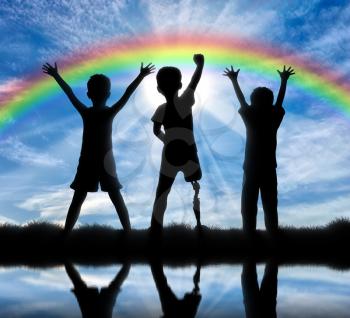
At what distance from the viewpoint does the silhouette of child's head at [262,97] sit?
702 cm

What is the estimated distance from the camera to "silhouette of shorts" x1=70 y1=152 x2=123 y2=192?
6.79 meters

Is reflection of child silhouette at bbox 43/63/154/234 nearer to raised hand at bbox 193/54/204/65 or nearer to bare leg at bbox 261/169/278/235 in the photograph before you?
raised hand at bbox 193/54/204/65

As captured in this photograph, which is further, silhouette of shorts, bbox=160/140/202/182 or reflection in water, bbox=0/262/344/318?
silhouette of shorts, bbox=160/140/202/182

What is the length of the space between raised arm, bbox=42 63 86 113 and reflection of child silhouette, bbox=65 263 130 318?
3.62 m

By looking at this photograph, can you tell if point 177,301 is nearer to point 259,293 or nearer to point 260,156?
point 259,293

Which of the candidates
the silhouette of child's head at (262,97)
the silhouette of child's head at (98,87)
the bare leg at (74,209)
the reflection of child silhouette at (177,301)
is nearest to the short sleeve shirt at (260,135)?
the silhouette of child's head at (262,97)

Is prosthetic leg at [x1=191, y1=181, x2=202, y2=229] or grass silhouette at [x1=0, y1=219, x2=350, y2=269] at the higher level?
prosthetic leg at [x1=191, y1=181, x2=202, y2=229]

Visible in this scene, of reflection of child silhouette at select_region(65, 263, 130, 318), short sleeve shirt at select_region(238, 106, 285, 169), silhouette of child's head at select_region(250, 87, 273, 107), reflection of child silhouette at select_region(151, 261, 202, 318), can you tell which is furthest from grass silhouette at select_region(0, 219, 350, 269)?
silhouette of child's head at select_region(250, 87, 273, 107)

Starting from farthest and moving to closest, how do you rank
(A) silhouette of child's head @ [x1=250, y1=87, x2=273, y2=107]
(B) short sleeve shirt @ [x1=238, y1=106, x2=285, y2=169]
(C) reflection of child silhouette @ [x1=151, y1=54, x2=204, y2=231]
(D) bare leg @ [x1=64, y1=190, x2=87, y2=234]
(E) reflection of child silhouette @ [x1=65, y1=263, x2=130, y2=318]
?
(A) silhouette of child's head @ [x1=250, y1=87, x2=273, y2=107] < (B) short sleeve shirt @ [x1=238, y1=106, x2=285, y2=169] < (D) bare leg @ [x1=64, y1=190, x2=87, y2=234] < (C) reflection of child silhouette @ [x1=151, y1=54, x2=204, y2=231] < (E) reflection of child silhouette @ [x1=65, y1=263, x2=130, y2=318]

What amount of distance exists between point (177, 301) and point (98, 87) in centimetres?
486

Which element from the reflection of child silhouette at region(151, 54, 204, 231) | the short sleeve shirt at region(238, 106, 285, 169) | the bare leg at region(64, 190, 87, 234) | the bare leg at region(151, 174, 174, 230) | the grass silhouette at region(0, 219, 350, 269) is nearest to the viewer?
the grass silhouette at region(0, 219, 350, 269)

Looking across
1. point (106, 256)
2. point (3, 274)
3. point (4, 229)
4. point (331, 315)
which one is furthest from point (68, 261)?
point (331, 315)

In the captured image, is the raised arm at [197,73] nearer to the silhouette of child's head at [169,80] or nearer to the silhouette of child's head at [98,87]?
the silhouette of child's head at [169,80]

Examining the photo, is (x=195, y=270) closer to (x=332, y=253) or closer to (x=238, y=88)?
(x=332, y=253)
